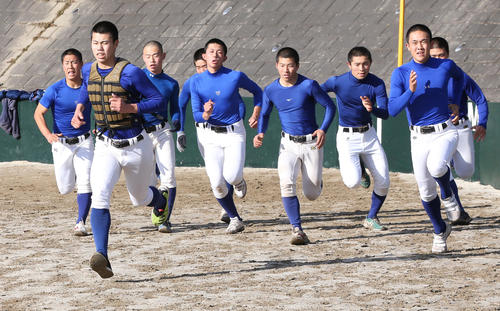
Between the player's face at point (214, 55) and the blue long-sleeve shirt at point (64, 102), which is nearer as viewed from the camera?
the player's face at point (214, 55)

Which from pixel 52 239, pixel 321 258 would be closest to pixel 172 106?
pixel 52 239

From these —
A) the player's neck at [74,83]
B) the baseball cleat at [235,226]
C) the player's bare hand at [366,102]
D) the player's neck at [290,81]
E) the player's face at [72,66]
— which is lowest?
the baseball cleat at [235,226]

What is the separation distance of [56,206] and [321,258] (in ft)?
19.4

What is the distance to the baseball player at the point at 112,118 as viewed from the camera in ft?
26.8

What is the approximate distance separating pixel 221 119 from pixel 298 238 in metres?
1.76

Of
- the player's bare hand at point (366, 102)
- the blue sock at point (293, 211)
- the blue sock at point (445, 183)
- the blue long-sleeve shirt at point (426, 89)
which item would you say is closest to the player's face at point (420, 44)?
the blue long-sleeve shirt at point (426, 89)

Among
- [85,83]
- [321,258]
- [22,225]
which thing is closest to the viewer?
[85,83]

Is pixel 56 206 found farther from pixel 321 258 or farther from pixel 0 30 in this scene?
pixel 0 30

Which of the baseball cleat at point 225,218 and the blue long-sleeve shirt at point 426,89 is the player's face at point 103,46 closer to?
the blue long-sleeve shirt at point 426,89

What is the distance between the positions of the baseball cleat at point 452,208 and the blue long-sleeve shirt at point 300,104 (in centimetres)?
159

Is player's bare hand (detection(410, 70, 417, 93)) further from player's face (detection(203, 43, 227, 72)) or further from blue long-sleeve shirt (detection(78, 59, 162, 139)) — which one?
player's face (detection(203, 43, 227, 72))

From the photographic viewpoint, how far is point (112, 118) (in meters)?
8.27

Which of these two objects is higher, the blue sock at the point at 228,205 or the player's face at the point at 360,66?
A: the player's face at the point at 360,66

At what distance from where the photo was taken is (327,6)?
21.4 m
